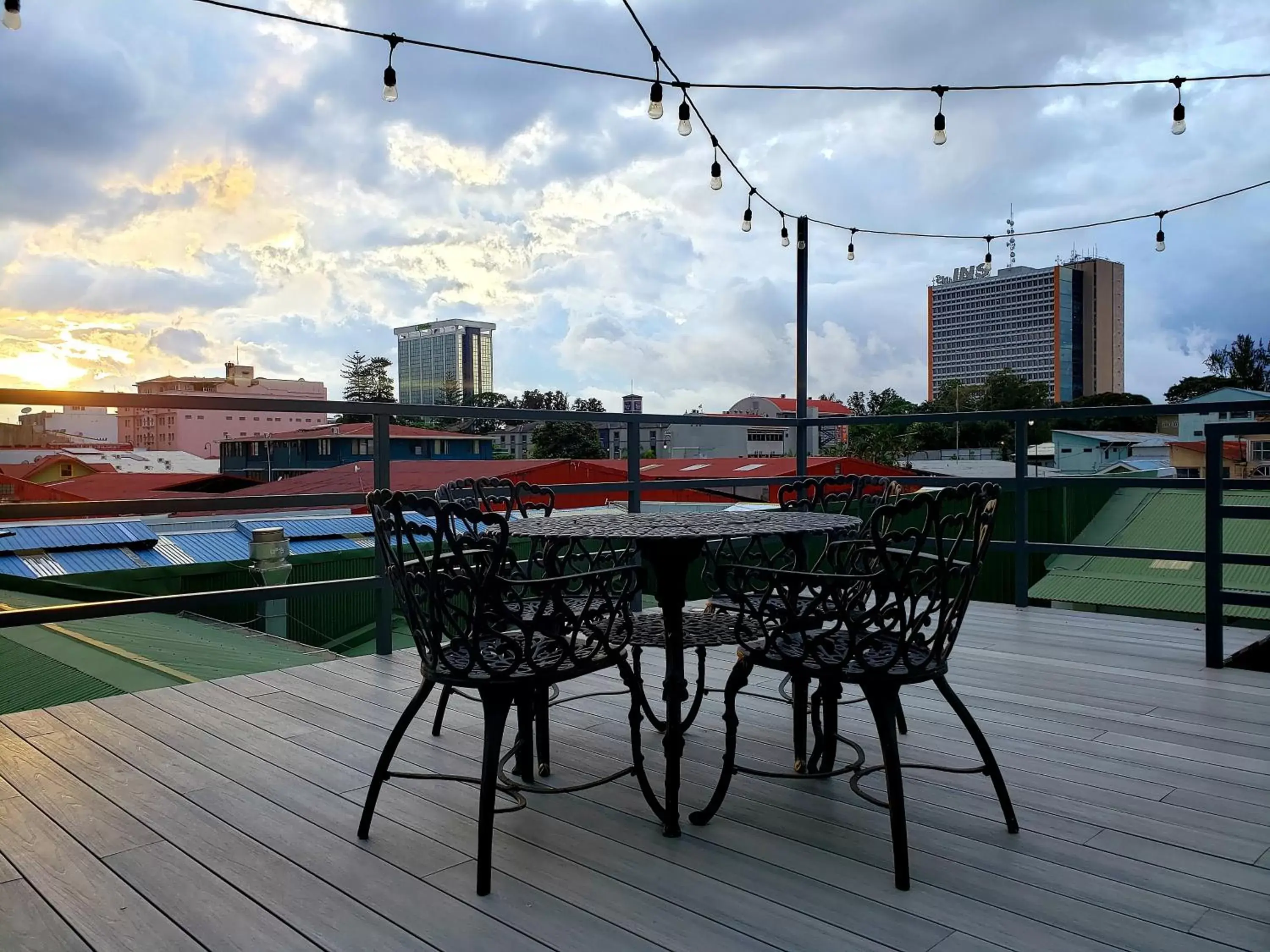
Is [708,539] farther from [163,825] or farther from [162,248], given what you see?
[162,248]

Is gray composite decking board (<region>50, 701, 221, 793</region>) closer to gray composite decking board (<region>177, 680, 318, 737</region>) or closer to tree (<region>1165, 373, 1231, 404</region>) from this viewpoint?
gray composite decking board (<region>177, 680, 318, 737</region>)

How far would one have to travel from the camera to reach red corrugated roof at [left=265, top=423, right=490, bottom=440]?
373 centimetres

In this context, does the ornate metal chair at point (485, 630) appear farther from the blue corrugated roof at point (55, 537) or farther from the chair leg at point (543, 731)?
the blue corrugated roof at point (55, 537)

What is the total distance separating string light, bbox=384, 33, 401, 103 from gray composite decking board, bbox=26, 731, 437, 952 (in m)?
3.05

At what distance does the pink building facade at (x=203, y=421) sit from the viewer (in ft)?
10.1

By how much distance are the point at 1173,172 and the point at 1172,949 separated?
17.4m

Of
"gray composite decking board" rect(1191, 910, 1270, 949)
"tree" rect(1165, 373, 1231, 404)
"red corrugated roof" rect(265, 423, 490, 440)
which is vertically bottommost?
"gray composite decking board" rect(1191, 910, 1270, 949)

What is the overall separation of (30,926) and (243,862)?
36 centimetres

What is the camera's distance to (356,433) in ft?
13.2

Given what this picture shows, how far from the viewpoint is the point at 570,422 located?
411 cm

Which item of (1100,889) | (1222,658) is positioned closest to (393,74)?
(1100,889)

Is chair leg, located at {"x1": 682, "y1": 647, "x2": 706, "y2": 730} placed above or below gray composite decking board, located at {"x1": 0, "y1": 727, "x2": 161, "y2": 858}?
above

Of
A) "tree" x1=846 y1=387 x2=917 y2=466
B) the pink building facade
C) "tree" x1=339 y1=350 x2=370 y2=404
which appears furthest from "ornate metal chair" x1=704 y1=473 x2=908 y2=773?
"tree" x1=339 y1=350 x2=370 y2=404

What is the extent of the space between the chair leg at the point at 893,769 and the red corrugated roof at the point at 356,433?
2282mm
